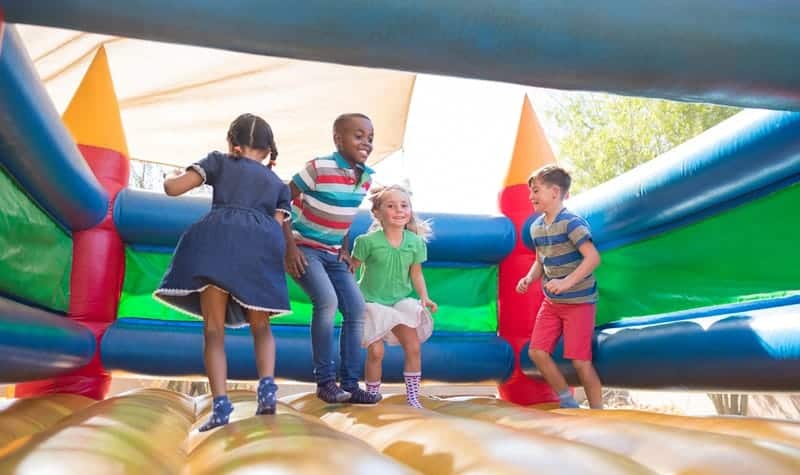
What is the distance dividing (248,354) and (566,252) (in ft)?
4.16

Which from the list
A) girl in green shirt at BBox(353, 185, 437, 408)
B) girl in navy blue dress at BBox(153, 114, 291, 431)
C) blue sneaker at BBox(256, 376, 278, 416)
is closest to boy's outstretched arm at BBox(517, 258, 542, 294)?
girl in green shirt at BBox(353, 185, 437, 408)

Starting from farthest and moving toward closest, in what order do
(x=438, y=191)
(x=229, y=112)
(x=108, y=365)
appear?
(x=438, y=191) → (x=229, y=112) → (x=108, y=365)

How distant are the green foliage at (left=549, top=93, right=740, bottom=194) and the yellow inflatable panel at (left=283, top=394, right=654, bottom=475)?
807 centimetres

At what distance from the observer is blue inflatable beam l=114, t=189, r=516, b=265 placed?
2875 mm

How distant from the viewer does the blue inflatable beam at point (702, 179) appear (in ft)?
5.93

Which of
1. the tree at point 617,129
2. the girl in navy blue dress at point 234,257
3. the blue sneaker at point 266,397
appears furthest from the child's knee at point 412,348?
the tree at point 617,129

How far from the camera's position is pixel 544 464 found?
80cm

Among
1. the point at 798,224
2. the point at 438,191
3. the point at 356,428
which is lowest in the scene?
A: the point at 356,428

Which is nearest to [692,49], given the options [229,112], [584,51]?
[584,51]

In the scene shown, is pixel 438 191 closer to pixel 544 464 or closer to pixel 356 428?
pixel 356 428

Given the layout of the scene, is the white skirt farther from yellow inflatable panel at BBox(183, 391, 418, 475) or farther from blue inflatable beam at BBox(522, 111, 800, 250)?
yellow inflatable panel at BBox(183, 391, 418, 475)

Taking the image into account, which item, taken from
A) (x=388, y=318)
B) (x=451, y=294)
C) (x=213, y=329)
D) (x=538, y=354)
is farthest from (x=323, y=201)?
(x=451, y=294)

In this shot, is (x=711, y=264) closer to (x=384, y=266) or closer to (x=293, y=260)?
(x=384, y=266)

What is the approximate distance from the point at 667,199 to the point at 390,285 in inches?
36.0
